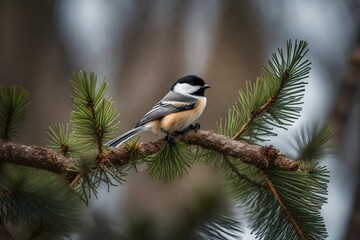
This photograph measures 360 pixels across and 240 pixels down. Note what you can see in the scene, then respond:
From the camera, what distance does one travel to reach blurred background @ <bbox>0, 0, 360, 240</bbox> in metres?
6.00

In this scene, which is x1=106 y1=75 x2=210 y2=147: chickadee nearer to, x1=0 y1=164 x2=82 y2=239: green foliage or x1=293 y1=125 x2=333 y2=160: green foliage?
x1=293 y1=125 x2=333 y2=160: green foliage

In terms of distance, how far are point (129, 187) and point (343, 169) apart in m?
2.19

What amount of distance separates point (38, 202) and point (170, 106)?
1488 mm

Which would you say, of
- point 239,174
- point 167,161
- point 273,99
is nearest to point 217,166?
point 239,174

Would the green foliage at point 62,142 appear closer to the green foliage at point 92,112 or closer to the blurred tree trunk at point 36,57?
the green foliage at point 92,112

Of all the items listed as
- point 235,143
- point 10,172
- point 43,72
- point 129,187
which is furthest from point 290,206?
point 43,72

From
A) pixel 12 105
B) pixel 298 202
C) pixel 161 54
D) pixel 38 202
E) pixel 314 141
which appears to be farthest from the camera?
pixel 161 54

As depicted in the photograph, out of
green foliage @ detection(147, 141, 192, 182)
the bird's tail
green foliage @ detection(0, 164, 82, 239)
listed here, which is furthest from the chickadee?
green foliage @ detection(0, 164, 82, 239)

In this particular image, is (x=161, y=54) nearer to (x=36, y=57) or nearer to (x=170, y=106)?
(x=36, y=57)

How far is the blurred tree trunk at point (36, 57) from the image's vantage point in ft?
22.6

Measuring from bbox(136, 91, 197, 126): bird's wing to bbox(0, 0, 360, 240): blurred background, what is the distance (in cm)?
242

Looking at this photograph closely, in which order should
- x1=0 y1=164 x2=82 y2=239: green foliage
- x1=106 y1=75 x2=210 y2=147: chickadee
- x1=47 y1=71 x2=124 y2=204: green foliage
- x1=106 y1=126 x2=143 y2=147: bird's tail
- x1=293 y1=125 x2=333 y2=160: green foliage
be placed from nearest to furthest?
x1=0 y1=164 x2=82 y2=239: green foliage
x1=47 y1=71 x2=124 y2=204: green foliage
x1=293 y1=125 x2=333 y2=160: green foliage
x1=106 y1=126 x2=143 y2=147: bird's tail
x1=106 y1=75 x2=210 y2=147: chickadee

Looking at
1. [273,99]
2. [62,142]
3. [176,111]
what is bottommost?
[62,142]

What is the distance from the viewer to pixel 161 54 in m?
6.76
